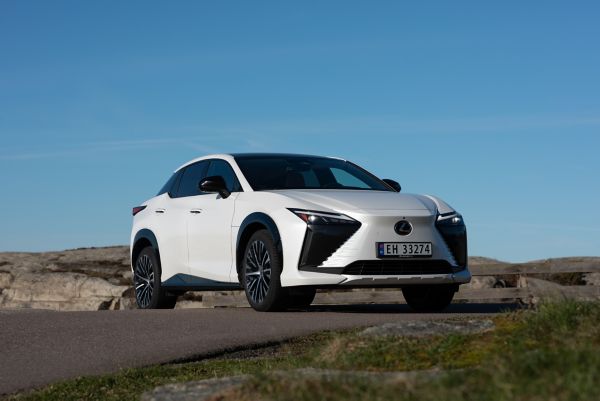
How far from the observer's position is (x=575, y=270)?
1725cm

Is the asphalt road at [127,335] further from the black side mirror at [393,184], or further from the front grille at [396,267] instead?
the black side mirror at [393,184]

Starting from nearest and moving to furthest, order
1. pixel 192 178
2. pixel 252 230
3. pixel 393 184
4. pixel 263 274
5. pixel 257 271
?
pixel 263 274, pixel 257 271, pixel 252 230, pixel 393 184, pixel 192 178

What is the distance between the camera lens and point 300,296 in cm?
1206

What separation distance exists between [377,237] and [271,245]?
3.94ft

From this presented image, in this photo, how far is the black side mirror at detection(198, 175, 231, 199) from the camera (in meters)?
12.0

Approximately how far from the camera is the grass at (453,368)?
4.16 metres

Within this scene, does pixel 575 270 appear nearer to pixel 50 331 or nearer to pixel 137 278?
pixel 137 278

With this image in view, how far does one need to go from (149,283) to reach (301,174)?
123 inches

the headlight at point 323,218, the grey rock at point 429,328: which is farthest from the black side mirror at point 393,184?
the grey rock at point 429,328

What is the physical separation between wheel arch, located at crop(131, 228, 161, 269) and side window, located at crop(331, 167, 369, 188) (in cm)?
283

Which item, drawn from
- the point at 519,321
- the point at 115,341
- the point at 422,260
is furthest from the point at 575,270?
the point at 519,321

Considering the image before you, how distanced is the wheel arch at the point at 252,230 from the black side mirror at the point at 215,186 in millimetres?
635

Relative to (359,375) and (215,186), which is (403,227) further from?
(359,375)

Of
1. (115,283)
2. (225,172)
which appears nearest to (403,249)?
(225,172)
